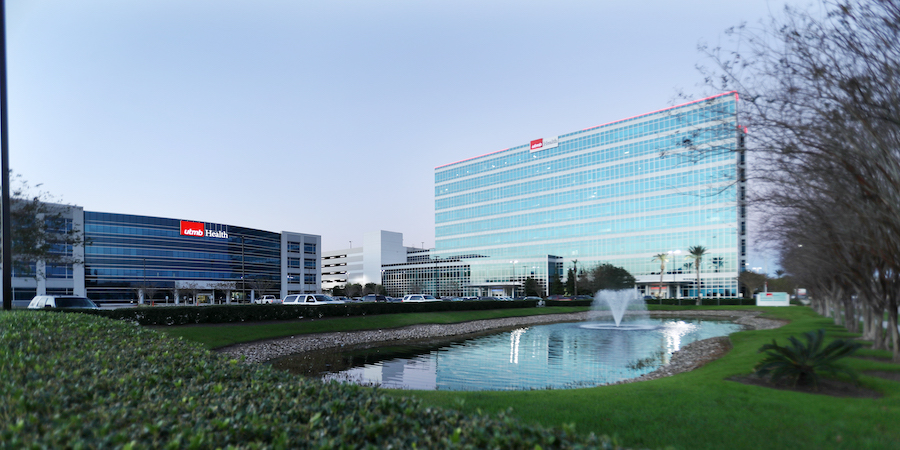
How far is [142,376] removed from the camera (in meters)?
6.07

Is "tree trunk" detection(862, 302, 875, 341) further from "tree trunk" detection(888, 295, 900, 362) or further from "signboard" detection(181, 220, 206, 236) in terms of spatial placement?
"signboard" detection(181, 220, 206, 236)

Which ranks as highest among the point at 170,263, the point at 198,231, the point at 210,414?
the point at 198,231

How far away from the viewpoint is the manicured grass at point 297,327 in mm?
25297

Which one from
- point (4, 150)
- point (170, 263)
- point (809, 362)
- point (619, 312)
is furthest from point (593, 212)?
point (4, 150)

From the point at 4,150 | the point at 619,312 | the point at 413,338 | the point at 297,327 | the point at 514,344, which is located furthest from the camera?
the point at 619,312

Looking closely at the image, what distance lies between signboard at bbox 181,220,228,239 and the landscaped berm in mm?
96882

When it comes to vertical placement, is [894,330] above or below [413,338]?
above

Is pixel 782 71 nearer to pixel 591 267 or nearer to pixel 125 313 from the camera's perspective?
pixel 125 313

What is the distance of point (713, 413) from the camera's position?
952 centimetres

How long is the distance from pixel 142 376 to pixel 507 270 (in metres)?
110

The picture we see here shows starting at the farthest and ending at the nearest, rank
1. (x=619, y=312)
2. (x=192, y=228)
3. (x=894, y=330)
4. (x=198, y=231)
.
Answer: (x=198, y=231) < (x=192, y=228) < (x=619, y=312) < (x=894, y=330)

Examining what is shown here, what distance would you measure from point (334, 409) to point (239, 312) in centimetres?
2867

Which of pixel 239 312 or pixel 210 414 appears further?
pixel 239 312

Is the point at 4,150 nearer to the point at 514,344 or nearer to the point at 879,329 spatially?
the point at 514,344
